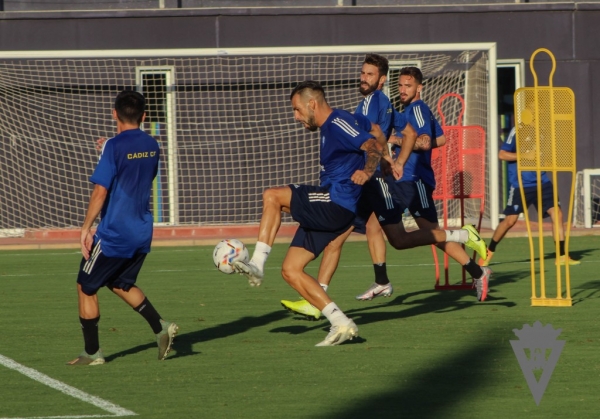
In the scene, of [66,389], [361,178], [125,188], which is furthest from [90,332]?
[361,178]

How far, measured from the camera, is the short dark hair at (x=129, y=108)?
26.9ft

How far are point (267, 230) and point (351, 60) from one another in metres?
13.2

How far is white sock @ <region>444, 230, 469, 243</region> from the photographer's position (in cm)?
1076

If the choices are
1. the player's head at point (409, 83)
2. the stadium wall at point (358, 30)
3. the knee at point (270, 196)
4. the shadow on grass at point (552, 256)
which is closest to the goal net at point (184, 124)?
the stadium wall at point (358, 30)

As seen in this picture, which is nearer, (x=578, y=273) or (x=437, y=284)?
(x=437, y=284)

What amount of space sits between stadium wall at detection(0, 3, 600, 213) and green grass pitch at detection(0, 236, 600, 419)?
800cm

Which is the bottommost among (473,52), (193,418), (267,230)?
(193,418)

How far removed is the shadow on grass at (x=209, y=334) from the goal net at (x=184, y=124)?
10545mm

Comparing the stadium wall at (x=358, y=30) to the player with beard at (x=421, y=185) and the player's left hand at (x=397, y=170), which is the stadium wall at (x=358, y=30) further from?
the player's left hand at (x=397, y=170)

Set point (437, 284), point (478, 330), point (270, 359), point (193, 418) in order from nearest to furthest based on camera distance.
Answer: point (193, 418) < point (270, 359) < point (478, 330) < point (437, 284)

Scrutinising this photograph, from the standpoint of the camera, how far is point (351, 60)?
21562 millimetres

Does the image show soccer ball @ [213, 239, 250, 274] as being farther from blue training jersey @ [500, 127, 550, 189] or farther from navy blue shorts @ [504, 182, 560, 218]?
blue training jersey @ [500, 127, 550, 189]

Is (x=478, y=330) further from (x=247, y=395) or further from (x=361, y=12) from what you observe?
(x=361, y=12)

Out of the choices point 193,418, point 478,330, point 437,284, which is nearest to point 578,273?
point 437,284
